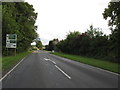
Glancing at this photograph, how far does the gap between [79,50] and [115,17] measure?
21229 mm

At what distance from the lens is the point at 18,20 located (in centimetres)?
5250

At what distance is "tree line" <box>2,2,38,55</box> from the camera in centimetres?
4025

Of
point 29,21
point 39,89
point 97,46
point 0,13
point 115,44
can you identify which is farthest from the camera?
point 29,21

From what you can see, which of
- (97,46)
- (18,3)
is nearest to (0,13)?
(18,3)

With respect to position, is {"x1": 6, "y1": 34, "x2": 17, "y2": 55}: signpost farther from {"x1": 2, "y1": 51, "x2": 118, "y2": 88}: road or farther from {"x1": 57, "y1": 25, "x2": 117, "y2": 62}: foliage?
{"x1": 2, "y1": 51, "x2": 118, "y2": 88}: road

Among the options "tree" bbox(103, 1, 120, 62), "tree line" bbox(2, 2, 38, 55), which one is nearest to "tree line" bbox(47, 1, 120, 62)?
"tree" bbox(103, 1, 120, 62)

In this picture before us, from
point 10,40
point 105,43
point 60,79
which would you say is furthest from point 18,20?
point 60,79

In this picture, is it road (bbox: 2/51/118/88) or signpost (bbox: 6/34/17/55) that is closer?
road (bbox: 2/51/118/88)

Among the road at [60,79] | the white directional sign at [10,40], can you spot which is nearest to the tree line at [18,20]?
the white directional sign at [10,40]

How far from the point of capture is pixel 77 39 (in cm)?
5481

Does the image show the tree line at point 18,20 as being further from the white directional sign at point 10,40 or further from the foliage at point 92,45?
the foliage at point 92,45

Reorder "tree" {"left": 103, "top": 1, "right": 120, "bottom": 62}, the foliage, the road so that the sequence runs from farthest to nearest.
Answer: the foliage
"tree" {"left": 103, "top": 1, "right": 120, "bottom": 62}
the road

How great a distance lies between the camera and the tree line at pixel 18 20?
40.2 m

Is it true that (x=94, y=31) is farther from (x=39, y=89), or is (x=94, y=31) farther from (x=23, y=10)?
(x=39, y=89)
